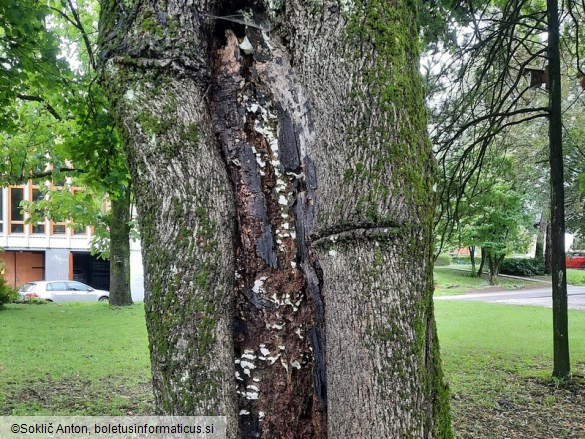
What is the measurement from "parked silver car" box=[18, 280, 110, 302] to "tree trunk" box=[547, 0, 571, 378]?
1792cm

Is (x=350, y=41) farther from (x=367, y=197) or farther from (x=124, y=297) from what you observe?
(x=124, y=297)

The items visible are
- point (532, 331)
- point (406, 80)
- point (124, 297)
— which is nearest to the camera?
point (406, 80)

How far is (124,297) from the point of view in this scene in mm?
16297

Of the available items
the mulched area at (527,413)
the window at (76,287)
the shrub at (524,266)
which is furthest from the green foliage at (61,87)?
the shrub at (524,266)

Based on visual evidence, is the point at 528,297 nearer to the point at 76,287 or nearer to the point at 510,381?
the point at 510,381

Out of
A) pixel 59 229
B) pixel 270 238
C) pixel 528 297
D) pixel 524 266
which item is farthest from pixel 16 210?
pixel 270 238

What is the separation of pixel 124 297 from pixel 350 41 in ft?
51.7

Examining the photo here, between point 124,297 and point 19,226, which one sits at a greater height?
point 19,226

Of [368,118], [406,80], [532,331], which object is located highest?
[406,80]

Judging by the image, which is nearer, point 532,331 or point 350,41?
point 350,41

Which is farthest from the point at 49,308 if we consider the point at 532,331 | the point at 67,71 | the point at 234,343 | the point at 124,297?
the point at 234,343

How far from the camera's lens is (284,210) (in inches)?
87.0

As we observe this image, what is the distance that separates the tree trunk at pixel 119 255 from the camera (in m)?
16.0

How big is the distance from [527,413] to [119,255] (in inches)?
509
